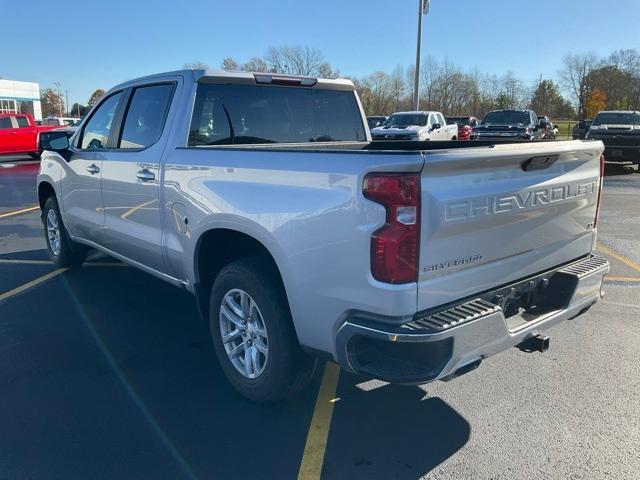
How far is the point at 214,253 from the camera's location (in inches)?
150

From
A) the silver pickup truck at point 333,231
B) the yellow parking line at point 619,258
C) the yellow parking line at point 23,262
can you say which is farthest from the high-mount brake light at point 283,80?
the yellow parking line at point 619,258

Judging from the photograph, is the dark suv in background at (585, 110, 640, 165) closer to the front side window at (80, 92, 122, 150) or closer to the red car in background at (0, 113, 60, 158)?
the front side window at (80, 92, 122, 150)

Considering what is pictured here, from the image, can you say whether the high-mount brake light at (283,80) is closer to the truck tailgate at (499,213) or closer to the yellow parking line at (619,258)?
the truck tailgate at (499,213)

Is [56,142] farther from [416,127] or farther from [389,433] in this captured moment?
[416,127]

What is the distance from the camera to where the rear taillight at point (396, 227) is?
8.12ft

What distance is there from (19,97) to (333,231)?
80.1 meters

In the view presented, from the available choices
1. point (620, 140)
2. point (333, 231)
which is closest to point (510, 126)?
point (620, 140)

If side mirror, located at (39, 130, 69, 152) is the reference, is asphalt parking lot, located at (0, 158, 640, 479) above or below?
below

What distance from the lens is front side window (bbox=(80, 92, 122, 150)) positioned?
5031mm

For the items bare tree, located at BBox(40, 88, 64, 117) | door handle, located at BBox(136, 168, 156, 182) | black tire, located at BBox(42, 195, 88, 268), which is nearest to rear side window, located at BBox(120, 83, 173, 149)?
door handle, located at BBox(136, 168, 156, 182)

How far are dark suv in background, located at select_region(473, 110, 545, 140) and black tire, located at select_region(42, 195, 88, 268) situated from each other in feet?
58.8

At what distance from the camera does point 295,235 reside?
9.43 ft

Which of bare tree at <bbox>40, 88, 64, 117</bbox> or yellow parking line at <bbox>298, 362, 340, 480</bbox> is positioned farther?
bare tree at <bbox>40, 88, 64, 117</bbox>

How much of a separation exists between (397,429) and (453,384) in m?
0.70
